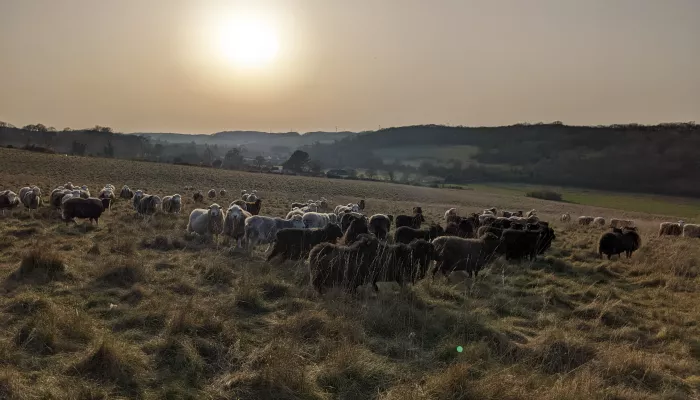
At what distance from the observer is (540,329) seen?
758 centimetres

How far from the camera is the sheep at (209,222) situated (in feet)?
48.9

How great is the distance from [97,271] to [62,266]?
74 centimetres

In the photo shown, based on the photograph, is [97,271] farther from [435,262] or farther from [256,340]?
[435,262]

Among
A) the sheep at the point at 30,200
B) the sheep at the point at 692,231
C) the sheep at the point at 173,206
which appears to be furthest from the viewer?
the sheep at the point at 692,231

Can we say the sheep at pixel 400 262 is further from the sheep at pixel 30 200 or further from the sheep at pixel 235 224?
the sheep at pixel 30 200

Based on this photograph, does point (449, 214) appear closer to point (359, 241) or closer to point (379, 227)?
point (379, 227)

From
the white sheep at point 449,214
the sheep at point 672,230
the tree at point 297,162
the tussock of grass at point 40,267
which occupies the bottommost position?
the sheep at point 672,230

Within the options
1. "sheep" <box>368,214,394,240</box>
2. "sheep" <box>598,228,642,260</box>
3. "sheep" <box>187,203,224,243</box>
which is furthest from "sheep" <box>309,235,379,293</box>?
"sheep" <box>598,228,642,260</box>

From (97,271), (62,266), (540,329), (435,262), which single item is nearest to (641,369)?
(540,329)

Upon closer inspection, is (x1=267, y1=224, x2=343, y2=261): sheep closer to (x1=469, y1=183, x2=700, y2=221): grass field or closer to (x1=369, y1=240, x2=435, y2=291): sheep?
(x1=369, y1=240, x2=435, y2=291): sheep

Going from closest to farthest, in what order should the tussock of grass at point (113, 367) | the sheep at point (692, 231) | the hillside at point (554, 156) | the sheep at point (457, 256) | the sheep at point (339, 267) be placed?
the tussock of grass at point (113, 367) < the sheep at point (339, 267) < the sheep at point (457, 256) < the sheep at point (692, 231) < the hillside at point (554, 156)

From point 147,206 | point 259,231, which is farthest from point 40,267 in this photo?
point 147,206

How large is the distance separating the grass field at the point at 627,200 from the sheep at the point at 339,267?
5959cm

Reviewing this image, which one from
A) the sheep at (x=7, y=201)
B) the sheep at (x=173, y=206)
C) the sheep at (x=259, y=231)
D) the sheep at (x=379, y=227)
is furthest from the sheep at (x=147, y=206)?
the sheep at (x=379, y=227)
